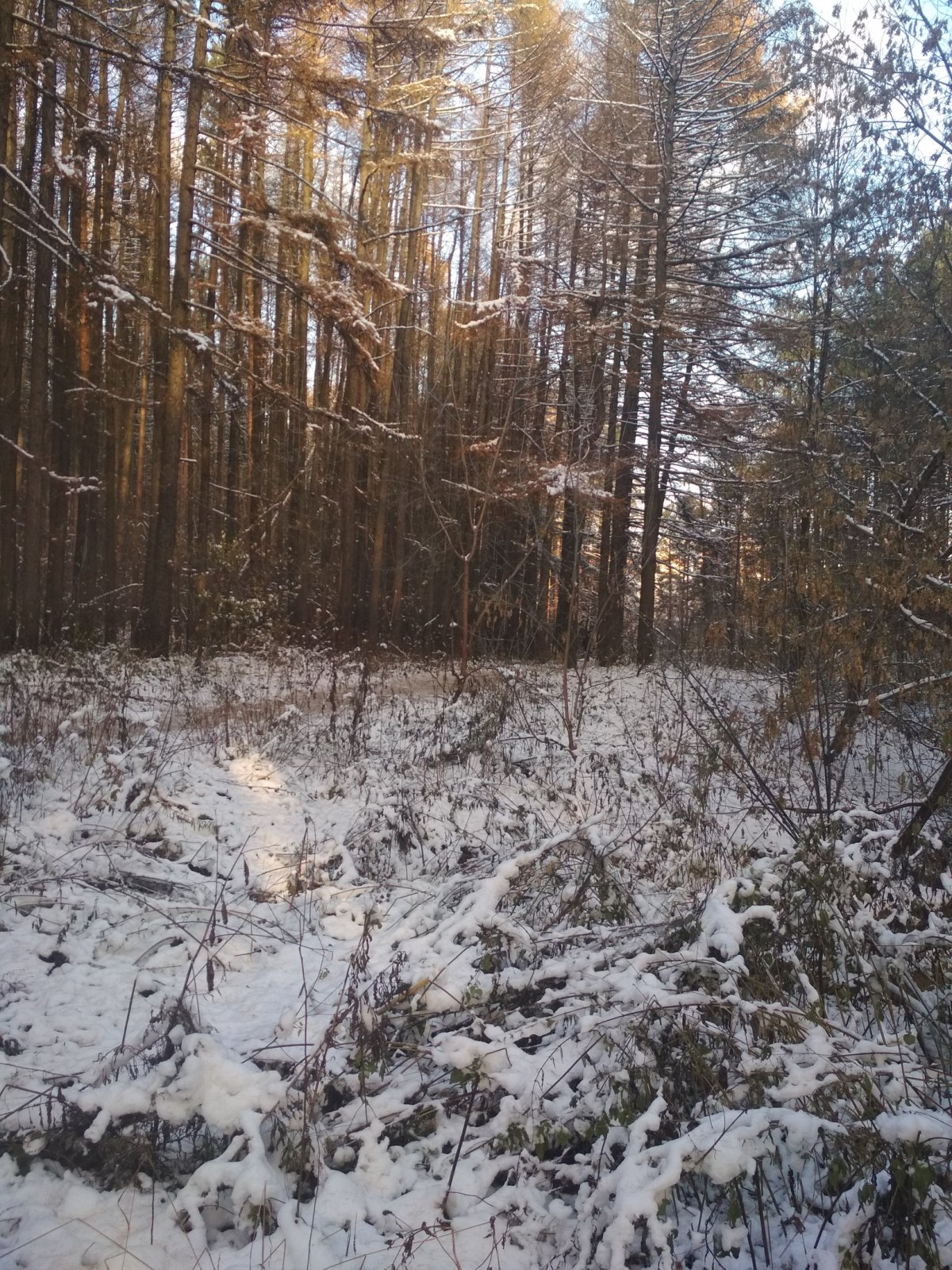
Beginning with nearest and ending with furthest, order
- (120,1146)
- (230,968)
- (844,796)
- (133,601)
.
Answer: (120,1146)
(230,968)
(844,796)
(133,601)

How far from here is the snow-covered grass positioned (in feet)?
6.36

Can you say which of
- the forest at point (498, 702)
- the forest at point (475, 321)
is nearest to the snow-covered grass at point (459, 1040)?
the forest at point (498, 702)

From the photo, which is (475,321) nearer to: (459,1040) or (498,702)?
(498,702)

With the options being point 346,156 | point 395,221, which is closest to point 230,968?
point 346,156

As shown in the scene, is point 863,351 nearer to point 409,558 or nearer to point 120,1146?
point 120,1146

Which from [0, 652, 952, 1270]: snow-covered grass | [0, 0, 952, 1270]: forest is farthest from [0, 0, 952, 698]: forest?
[0, 652, 952, 1270]: snow-covered grass

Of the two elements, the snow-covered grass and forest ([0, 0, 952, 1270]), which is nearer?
the snow-covered grass

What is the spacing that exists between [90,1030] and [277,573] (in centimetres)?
1536

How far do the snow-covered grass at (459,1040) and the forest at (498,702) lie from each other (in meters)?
0.02

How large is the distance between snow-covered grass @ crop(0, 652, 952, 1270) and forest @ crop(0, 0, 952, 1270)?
0.06 feet

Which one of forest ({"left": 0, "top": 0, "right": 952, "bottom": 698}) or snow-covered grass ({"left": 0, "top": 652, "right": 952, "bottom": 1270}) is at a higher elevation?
forest ({"left": 0, "top": 0, "right": 952, "bottom": 698})

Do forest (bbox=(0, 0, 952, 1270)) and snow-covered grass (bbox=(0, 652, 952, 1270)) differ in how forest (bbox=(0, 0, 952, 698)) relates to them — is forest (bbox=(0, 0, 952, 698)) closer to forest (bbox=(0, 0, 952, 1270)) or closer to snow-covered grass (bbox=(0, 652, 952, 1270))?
forest (bbox=(0, 0, 952, 1270))

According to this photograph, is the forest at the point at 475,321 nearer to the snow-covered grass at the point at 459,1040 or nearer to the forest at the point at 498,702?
the forest at the point at 498,702

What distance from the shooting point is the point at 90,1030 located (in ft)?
8.91
